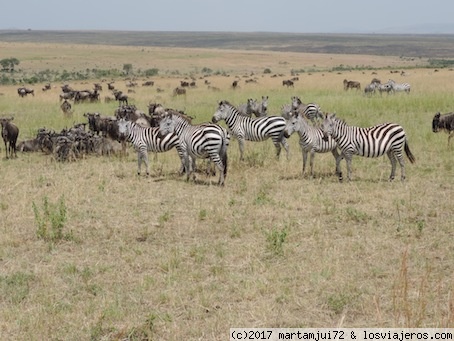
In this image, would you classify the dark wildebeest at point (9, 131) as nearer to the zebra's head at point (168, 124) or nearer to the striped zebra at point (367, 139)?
the zebra's head at point (168, 124)

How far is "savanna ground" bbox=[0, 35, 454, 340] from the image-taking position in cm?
621

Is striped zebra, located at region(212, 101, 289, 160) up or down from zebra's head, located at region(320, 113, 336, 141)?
down

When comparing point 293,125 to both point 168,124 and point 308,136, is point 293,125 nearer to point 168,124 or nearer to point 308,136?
point 308,136

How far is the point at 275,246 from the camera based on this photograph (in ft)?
27.0

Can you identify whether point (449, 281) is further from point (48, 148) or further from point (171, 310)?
point (48, 148)

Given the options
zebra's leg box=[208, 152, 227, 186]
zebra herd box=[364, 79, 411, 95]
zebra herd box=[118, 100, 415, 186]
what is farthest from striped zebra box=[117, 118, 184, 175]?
zebra herd box=[364, 79, 411, 95]

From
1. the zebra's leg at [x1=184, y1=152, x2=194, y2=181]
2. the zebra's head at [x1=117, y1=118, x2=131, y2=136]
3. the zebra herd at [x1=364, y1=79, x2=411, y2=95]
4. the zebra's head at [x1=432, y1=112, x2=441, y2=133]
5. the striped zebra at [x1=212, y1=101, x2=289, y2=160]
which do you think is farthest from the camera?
the zebra herd at [x1=364, y1=79, x2=411, y2=95]

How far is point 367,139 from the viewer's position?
12.5 metres

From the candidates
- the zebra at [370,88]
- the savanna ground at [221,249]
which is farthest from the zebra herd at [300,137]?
the zebra at [370,88]

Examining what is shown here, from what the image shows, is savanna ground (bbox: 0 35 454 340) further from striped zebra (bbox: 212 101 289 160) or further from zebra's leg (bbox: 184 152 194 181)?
striped zebra (bbox: 212 101 289 160)

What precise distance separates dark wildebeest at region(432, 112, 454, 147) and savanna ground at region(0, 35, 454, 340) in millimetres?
2428

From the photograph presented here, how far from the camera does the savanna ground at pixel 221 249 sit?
20.4 ft

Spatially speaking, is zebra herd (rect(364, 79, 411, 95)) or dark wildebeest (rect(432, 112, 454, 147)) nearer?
dark wildebeest (rect(432, 112, 454, 147))

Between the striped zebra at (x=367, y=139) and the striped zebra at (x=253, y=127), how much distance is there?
261 centimetres
